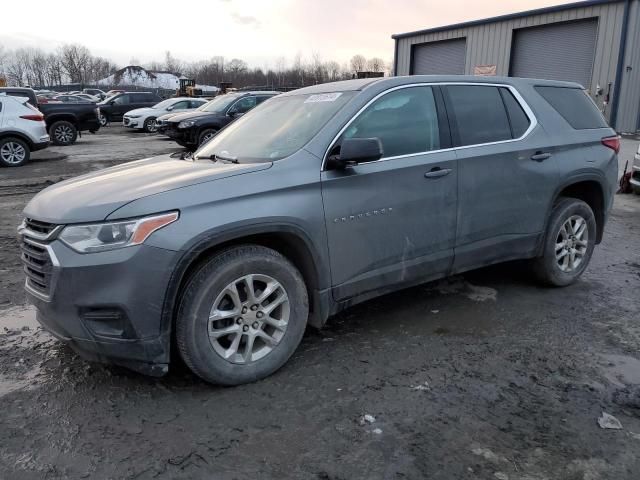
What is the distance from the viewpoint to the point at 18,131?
1305cm

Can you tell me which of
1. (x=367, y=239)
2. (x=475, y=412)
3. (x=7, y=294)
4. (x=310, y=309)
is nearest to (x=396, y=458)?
(x=475, y=412)

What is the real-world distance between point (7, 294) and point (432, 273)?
3.69 meters

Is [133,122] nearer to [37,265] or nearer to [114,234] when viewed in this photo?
[37,265]

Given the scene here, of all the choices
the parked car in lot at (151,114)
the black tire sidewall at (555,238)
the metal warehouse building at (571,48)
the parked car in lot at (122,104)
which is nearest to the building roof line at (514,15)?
the metal warehouse building at (571,48)

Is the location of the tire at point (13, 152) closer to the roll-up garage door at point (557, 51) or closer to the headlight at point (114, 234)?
the headlight at point (114, 234)

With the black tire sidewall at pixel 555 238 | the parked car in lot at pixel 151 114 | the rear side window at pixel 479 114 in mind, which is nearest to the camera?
the rear side window at pixel 479 114

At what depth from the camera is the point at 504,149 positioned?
416 centimetres

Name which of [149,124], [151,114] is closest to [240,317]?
[149,124]

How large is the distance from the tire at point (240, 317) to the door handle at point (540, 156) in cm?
227

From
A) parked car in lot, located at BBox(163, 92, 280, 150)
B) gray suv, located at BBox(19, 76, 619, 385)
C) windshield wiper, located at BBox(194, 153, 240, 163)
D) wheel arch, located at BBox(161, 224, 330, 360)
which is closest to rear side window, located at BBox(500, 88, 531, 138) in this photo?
gray suv, located at BBox(19, 76, 619, 385)

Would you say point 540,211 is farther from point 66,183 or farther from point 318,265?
point 66,183

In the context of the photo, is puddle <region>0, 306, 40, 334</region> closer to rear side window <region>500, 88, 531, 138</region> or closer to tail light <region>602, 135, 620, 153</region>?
rear side window <region>500, 88, 531, 138</region>

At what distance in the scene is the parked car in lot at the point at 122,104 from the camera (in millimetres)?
29203

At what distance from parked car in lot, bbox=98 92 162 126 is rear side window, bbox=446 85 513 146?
91.6ft
